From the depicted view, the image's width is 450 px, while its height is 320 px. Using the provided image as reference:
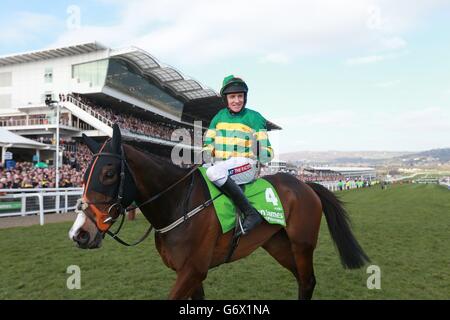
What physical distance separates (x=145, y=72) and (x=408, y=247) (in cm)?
3072

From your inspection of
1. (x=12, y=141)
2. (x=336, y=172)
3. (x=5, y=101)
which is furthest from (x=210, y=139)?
(x=336, y=172)

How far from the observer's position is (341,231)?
400cm

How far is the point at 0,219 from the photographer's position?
34.5 ft

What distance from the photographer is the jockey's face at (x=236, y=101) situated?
10.7ft

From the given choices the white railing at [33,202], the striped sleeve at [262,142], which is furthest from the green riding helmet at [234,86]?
the white railing at [33,202]

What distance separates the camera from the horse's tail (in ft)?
12.8

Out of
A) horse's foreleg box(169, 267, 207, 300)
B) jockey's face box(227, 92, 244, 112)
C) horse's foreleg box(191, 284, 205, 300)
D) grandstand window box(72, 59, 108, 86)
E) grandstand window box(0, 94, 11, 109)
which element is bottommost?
horse's foreleg box(191, 284, 205, 300)

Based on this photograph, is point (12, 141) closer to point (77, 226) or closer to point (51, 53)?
point (51, 53)

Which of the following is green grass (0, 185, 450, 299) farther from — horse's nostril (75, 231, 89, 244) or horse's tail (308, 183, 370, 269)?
horse's nostril (75, 231, 89, 244)

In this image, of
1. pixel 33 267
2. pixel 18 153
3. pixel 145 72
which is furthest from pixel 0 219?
pixel 145 72

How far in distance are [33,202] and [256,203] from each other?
1073cm

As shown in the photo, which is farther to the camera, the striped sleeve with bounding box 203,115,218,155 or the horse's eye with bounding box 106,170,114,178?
the striped sleeve with bounding box 203,115,218,155

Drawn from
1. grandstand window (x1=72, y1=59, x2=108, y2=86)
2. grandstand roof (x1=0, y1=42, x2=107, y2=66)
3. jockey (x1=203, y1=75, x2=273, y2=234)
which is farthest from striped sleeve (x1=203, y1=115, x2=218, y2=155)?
grandstand roof (x1=0, y1=42, x2=107, y2=66)

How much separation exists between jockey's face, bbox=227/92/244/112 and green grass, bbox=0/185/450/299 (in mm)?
2219
